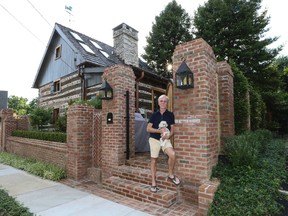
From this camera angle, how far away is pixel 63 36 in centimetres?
1148

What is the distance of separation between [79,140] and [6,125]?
7.54 m

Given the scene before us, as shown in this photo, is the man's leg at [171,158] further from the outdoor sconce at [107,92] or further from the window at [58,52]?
the window at [58,52]

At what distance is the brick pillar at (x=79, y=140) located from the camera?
17.0 ft

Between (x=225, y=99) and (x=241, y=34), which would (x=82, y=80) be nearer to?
(x=225, y=99)

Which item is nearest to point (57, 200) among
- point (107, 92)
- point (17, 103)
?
point (107, 92)

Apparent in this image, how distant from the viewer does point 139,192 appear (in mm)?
3721

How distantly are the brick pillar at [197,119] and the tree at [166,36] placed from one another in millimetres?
13652

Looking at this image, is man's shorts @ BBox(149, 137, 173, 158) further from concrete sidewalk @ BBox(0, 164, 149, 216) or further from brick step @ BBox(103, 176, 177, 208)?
concrete sidewalk @ BBox(0, 164, 149, 216)

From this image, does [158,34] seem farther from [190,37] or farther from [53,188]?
[53,188]


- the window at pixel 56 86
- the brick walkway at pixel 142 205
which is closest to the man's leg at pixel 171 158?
the brick walkway at pixel 142 205

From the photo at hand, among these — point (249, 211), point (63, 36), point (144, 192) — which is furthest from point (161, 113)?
point (63, 36)

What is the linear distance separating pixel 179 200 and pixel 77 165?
2875 millimetres

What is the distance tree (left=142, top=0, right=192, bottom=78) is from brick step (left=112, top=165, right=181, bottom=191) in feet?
44.5

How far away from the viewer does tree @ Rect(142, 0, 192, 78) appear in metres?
17.2
